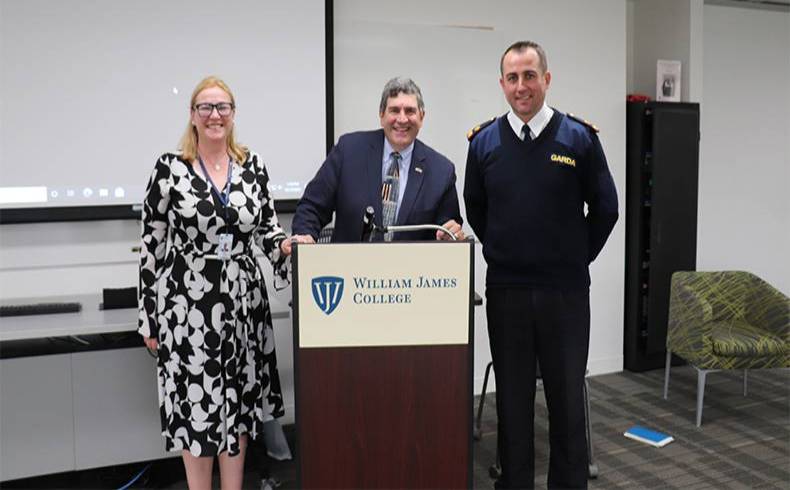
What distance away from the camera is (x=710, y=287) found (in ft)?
13.9

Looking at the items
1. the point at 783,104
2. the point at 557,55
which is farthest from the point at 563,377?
the point at 783,104

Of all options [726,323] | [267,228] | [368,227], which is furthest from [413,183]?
[726,323]

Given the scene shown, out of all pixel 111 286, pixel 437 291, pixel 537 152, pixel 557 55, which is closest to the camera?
pixel 437 291

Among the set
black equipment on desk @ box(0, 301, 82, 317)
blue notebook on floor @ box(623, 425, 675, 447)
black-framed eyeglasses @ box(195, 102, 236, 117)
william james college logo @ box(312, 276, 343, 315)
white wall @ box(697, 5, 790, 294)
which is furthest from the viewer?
white wall @ box(697, 5, 790, 294)

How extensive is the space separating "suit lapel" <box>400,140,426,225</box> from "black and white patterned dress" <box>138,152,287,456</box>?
0.48 metres

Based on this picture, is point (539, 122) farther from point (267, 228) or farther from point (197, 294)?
point (197, 294)

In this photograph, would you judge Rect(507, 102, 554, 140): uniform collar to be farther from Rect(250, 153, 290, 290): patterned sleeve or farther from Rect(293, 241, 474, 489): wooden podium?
Rect(250, 153, 290, 290): patterned sleeve

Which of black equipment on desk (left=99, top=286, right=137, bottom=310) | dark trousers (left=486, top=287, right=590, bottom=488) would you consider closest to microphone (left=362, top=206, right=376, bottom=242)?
dark trousers (left=486, top=287, right=590, bottom=488)

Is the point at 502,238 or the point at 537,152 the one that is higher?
the point at 537,152

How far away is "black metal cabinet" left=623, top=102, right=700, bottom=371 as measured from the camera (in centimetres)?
460

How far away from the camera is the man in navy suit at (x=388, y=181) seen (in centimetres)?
261

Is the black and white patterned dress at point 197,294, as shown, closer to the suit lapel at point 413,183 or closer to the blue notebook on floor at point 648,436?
the suit lapel at point 413,183

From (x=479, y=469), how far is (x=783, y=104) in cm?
429

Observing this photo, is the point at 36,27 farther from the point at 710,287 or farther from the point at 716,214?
the point at 716,214
